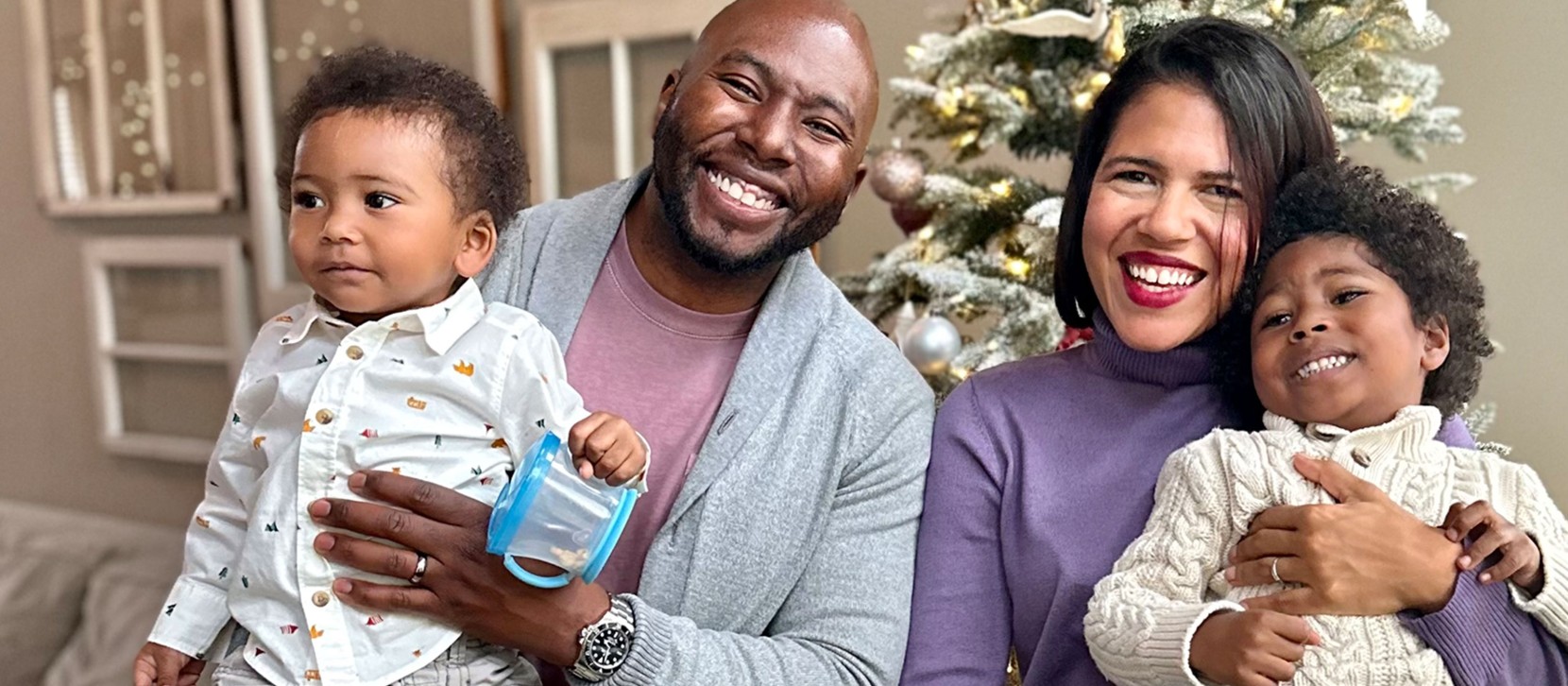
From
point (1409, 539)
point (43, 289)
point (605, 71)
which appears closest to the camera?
point (1409, 539)

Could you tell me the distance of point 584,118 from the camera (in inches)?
129

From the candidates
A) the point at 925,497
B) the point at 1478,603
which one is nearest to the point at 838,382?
the point at 925,497

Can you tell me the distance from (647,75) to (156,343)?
1998mm

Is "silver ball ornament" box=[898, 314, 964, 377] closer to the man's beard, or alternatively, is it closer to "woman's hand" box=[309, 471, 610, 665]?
the man's beard

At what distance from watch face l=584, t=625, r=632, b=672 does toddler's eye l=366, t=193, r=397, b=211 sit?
481mm

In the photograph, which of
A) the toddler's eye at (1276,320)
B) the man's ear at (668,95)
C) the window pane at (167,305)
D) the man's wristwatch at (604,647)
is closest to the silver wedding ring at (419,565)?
the man's wristwatch at (604,647)

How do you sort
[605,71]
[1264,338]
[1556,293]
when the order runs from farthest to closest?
[605,71] → [1556,293] → [1264,338]

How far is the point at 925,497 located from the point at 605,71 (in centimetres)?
200

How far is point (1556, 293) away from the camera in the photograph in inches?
102

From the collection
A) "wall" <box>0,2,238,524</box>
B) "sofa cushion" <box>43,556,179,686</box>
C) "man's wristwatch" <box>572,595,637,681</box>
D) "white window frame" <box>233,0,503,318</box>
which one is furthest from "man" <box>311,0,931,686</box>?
"wall" <box>0,2,238,524</box>

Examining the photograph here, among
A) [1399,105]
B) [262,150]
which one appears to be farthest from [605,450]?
[262,150]

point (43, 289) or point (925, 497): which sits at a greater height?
point (925, 497)

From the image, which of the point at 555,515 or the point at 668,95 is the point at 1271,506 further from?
the point at 668,95

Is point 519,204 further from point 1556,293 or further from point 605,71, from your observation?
point 1556,293
